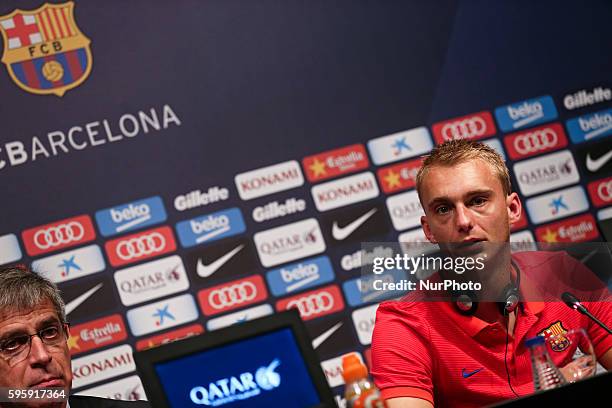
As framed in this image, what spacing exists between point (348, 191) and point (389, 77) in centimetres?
54

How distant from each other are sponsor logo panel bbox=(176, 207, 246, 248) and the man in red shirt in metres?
1.38

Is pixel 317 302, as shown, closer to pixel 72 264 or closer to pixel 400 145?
pixel 400 145

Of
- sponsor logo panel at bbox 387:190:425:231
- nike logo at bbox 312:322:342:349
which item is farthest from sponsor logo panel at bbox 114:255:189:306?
sponsor logo panel at bbox 387:190:425:231

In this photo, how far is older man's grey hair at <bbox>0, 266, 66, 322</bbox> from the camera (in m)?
2.02

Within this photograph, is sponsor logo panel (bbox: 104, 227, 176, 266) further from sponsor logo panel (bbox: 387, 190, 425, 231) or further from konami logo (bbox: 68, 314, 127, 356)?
sponsor logo panel (bbox: 387, 190, 425, 231)

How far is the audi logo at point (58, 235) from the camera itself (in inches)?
129

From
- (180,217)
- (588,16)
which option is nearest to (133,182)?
(180,217)

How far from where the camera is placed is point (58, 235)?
3287 millimetres

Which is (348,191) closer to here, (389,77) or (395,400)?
(389,77)

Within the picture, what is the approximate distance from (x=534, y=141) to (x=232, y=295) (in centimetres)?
146

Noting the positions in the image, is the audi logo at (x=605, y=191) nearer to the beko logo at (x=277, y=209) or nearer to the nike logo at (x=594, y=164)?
the nike logo at (x=594, y=164)

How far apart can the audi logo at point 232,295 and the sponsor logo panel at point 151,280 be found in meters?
0.12

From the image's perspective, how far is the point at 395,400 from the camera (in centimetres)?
189

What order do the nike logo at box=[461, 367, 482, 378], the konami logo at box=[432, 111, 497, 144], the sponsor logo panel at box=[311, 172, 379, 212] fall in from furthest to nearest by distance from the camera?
the konami logo at box=[432, 111, 497, 144]
the sponsor logo panel at box=[311, 172, 379, 212]
the nike logo at box=[461, 367, 482, 378]
